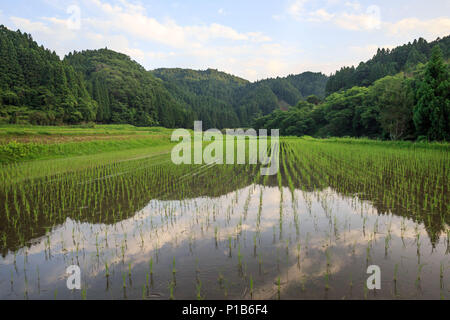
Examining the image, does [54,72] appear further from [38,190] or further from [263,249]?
[263,249]

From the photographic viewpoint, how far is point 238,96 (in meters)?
166

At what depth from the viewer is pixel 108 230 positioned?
15.6 feet

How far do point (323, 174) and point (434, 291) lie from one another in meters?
7.73

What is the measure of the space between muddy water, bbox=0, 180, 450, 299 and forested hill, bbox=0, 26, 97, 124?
156 ft

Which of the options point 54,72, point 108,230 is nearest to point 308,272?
point 108,230

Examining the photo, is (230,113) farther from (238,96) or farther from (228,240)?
(228,240)

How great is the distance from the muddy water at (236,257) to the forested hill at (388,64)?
75622mm

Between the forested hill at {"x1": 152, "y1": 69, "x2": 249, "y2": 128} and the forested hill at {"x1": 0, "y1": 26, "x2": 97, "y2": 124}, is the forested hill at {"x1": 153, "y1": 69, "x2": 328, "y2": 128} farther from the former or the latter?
the forested hill at {"x1": 0, "y1": 26, "x2": 97, "y2": 124}

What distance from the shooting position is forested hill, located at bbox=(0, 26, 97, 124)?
4753 cm

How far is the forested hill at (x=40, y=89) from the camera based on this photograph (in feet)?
156

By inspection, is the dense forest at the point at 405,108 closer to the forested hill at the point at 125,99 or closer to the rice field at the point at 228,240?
the rice field at the point at 228,240

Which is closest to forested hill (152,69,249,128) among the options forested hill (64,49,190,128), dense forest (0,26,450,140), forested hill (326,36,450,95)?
dense forest (0,26,450,140)

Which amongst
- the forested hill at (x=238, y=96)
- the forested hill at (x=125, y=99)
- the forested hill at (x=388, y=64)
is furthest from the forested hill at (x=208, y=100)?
the forested hill at (x=388, y=64)
